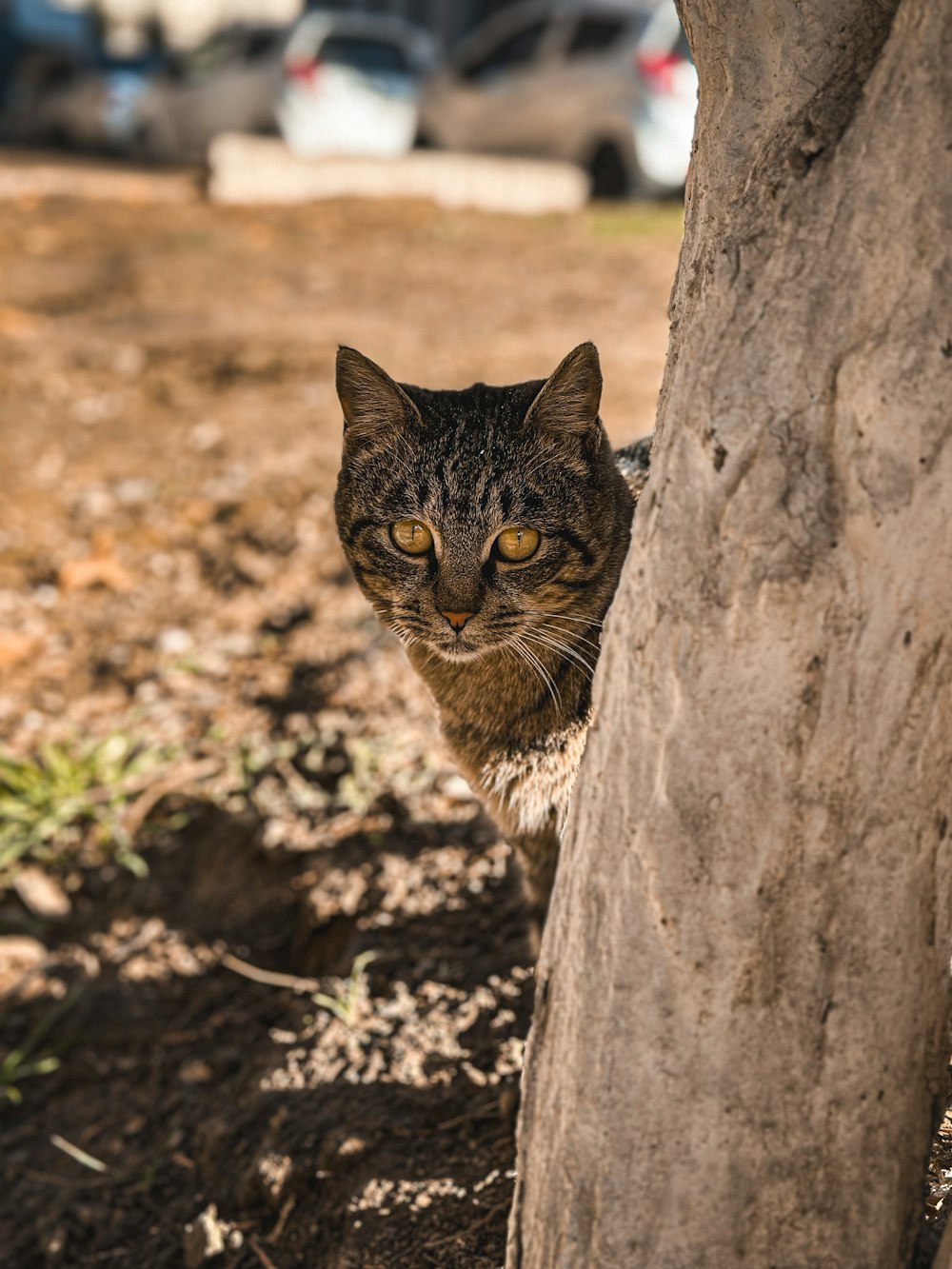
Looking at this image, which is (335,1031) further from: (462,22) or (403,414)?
(462,22)

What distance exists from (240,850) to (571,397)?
1926 millimetres

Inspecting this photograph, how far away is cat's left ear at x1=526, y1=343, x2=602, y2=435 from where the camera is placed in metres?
2.16

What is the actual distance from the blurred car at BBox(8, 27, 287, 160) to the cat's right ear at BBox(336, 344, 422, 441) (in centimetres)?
1262

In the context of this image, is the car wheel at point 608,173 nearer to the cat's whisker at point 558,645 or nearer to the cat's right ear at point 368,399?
the cat's right ear at point 368,399

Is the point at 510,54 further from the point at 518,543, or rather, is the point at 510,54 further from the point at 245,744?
the point at 518,543

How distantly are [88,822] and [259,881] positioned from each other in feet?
2.33

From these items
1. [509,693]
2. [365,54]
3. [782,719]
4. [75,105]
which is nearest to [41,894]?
[509,693]

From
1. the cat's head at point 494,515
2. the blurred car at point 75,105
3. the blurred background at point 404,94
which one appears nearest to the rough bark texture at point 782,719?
the cat's head at point 494,515

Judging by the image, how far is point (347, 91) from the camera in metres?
13.1

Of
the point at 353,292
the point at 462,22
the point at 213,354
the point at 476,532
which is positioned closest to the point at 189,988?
the point at 476,532

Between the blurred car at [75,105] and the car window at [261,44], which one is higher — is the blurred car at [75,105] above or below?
below

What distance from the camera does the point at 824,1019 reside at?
140 centimetres

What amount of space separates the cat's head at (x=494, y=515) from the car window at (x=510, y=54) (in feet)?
35.9

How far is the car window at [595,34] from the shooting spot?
11.2 m
